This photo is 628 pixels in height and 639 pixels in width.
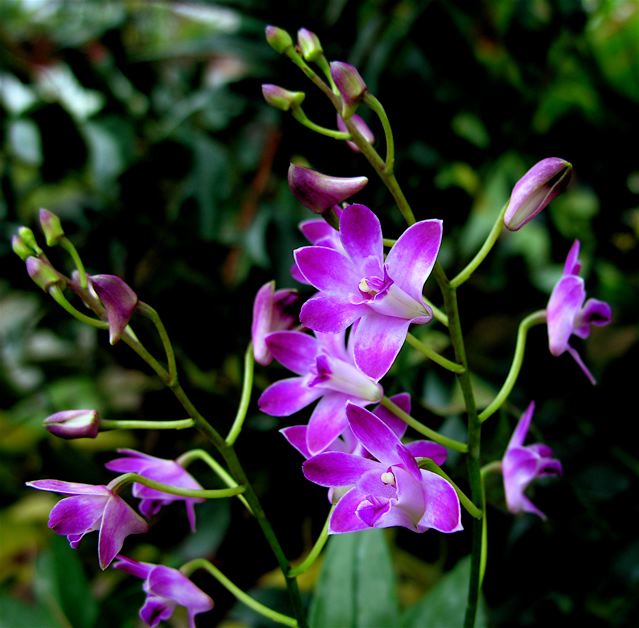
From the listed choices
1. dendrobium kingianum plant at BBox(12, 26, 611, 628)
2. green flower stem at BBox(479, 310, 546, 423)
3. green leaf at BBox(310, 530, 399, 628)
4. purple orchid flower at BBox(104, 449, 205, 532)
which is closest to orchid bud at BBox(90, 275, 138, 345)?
dendrobium kingianum plant at BBox(12, 26, 611, 628)

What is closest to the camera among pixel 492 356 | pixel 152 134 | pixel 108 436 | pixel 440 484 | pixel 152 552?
pixel 440 484

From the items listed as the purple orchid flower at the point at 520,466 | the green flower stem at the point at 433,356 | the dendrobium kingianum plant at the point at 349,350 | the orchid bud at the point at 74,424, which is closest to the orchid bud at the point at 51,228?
the dendrobium kingianum plant at the point at 349,350

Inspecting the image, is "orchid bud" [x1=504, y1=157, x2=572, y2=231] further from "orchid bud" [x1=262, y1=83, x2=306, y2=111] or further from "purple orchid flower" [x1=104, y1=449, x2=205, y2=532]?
"purple orchid flower" [x1=104, y1=449, x2=205, y2=532]

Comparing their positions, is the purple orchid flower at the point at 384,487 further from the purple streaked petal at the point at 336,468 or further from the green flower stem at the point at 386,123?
the green flower stem at the point at 386,123

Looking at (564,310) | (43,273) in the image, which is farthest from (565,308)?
(43,273)

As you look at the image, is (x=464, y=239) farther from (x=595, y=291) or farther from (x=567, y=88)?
(x=567, y=88)

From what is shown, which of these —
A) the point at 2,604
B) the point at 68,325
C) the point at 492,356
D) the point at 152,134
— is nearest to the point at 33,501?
the point at 68,325

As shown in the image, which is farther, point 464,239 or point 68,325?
point 68,325

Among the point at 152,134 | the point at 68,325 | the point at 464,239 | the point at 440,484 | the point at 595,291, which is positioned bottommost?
the point at 68,325
